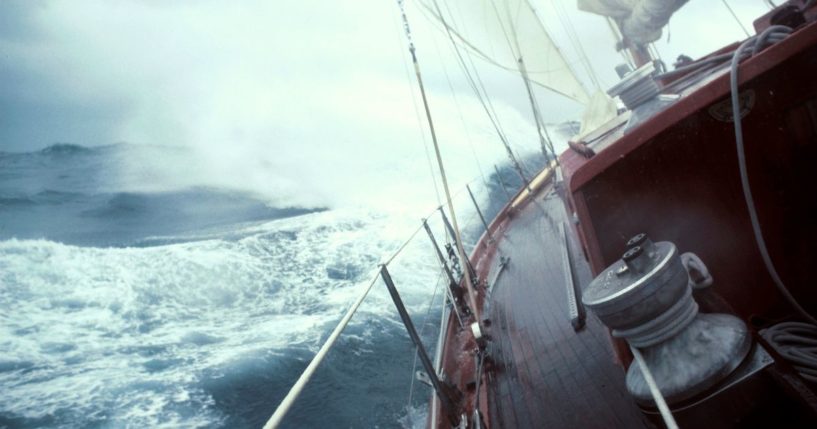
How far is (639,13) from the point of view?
554 centimetres

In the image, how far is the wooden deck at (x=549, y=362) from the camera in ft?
6.31

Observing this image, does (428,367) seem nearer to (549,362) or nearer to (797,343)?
(549,362)

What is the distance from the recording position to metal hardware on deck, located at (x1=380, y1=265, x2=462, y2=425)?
5.91 ft

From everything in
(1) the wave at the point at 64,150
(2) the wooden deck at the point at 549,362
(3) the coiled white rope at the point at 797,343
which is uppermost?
(1) the wave at the point at 64,150

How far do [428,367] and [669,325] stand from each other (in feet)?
3.69

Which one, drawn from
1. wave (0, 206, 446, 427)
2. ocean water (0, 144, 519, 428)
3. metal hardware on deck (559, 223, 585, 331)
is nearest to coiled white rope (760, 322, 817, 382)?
metal hardware on deck (559, 223, 585, 331)

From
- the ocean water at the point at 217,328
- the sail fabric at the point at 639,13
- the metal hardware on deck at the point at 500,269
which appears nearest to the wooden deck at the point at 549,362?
the metal hardware on deck at the point at 500,269

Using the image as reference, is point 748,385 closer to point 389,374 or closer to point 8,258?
point 389,374

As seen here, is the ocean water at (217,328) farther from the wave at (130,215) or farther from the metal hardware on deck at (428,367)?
the wave at (130,215)

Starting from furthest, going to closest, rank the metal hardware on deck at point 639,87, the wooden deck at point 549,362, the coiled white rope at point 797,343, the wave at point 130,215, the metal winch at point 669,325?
the wave at point 130,215
the wooden deck at point 549,362
the metal hardware on deck at point 639,87
the coiled white rope at point 797,343
the metal winch at point 669,325

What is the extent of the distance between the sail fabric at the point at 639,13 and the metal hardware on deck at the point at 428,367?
5.49 m

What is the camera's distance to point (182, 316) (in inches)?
428

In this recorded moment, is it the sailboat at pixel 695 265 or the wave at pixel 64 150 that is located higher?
the wave at pixel 64 150

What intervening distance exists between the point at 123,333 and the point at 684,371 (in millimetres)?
12445
